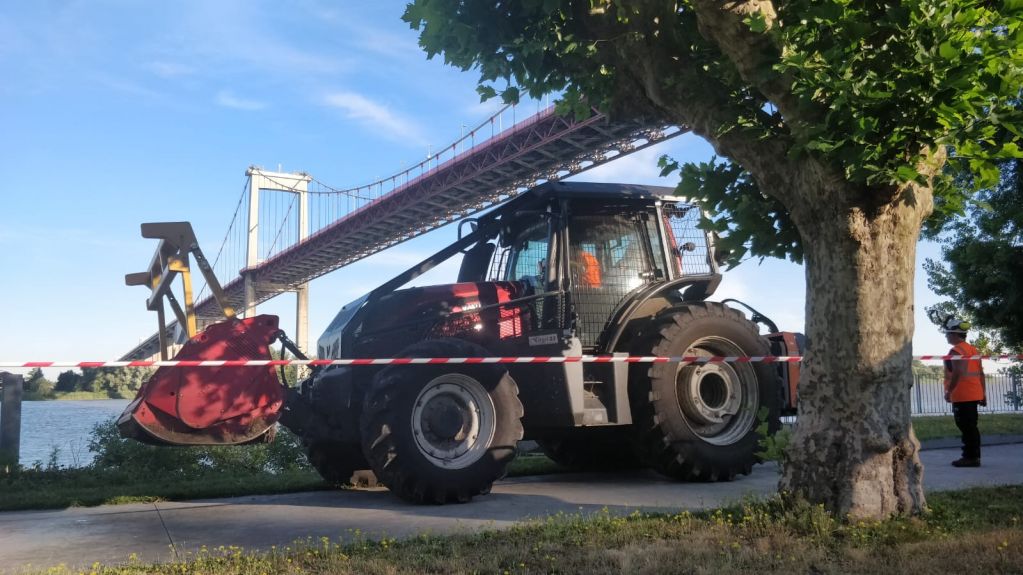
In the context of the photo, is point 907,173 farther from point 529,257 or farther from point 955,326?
point 955,326

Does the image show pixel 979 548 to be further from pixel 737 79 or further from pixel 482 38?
pixel 482 38

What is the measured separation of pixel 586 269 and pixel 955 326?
14.5 ft

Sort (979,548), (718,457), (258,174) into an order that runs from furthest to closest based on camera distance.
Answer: (258,174)
(718,457)
(979,548)

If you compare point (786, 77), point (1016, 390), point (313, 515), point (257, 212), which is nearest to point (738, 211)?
point (786, 77)

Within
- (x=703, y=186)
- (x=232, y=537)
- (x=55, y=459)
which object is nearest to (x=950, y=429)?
(x=703, y=186)

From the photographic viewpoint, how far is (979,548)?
4.06 m

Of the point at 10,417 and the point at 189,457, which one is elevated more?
the point at 10,417

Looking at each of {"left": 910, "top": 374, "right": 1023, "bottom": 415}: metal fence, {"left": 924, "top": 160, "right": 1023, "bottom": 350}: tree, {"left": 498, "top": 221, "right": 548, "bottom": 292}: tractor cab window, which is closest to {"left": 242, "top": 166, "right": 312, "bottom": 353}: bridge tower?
{"left": 910, "top": 374, "right": 1023, "bottom": 415}: metal fence

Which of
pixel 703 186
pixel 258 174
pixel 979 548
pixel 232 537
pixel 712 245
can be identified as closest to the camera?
pixel 979 548

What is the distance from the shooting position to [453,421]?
644cm

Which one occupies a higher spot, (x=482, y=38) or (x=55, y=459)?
(x=482, y=38)

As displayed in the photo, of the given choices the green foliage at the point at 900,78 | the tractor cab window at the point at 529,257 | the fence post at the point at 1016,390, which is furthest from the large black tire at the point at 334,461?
the fence post at the point at 1016,390

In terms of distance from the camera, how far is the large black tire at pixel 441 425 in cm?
607

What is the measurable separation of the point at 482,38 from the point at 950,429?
1021cm
